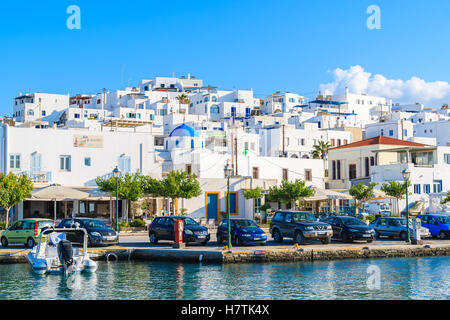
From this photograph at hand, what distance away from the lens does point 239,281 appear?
2342cm

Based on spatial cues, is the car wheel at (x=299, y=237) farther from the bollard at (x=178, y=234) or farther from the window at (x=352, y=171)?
the window at (x=352, y=171)

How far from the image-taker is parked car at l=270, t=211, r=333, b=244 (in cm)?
3251

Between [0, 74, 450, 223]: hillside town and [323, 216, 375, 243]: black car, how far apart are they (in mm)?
7181

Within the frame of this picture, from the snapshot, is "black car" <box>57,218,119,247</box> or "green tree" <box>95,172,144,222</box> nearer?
"black car" <box>57,218,119,247</box>

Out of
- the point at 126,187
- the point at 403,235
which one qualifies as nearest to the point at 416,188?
the point at 403,235

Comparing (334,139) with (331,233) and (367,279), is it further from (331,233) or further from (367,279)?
(367,279)

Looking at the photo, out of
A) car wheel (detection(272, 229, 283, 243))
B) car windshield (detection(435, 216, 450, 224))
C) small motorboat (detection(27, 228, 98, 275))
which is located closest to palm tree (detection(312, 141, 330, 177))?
car windshield (detection(435, 216, 450, 224))

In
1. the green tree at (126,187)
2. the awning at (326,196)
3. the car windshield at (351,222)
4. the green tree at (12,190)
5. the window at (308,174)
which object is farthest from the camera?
the window at (308,174)

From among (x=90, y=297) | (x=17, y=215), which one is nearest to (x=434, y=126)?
(x=17, y=215)

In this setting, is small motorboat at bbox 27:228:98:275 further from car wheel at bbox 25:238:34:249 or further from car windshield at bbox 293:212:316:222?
car windshield at bbox 293:212:316:222

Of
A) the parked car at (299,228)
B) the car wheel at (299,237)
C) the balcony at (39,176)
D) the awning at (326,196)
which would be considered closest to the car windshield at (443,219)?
the parked car at (299,228)

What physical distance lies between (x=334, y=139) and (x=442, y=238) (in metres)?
62.2

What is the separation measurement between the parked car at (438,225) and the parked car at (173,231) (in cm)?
1464

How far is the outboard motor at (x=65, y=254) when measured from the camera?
82.5 ft
